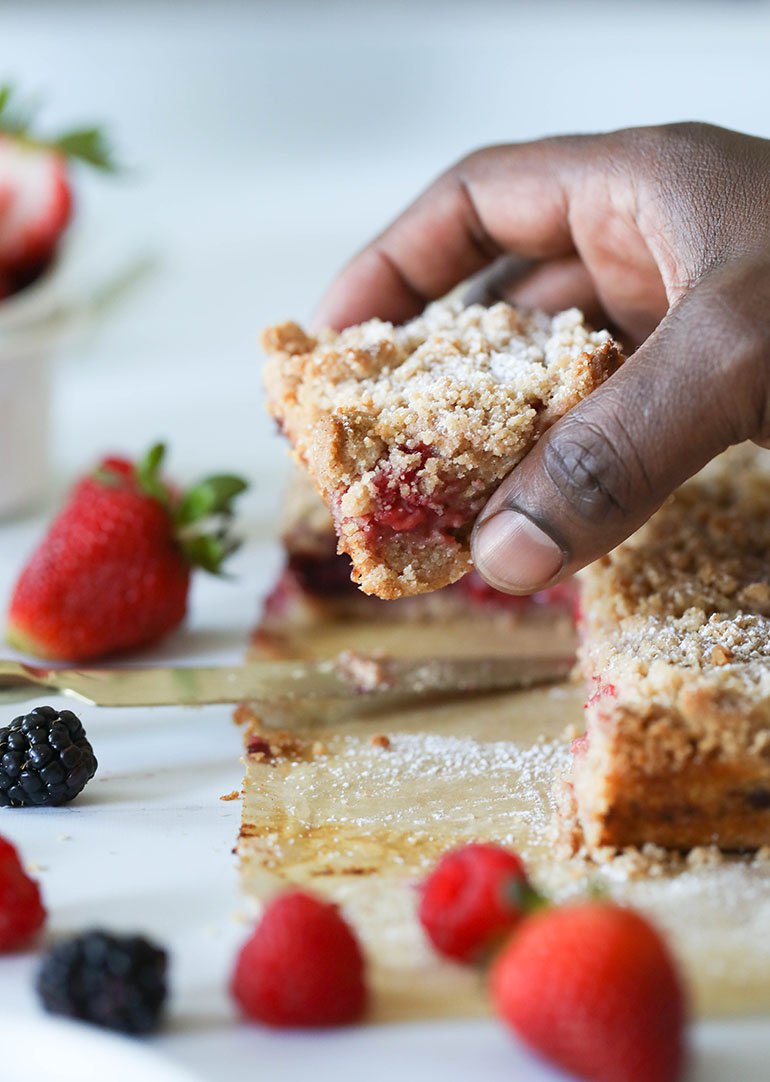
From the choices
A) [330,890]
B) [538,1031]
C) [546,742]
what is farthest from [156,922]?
[546,742]

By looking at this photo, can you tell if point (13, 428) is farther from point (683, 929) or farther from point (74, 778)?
point (683, 929)

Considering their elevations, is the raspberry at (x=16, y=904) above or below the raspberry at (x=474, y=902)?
below

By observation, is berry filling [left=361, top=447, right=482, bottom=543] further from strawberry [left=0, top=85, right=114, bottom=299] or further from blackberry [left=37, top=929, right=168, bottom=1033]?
strawberry [left=0, top=85, right=114, bottom=299]

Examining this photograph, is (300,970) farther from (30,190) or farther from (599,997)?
(30,190)

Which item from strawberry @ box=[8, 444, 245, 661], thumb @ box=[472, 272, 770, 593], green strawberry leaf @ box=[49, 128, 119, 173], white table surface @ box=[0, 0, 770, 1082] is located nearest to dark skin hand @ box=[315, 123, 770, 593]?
thumb @ box=[472, 272, 770, 593]

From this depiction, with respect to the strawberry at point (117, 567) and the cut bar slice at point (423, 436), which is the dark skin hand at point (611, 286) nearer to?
the cut bar slice at point (423, 436)

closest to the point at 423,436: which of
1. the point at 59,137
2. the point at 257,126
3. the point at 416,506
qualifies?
the point at 416,506

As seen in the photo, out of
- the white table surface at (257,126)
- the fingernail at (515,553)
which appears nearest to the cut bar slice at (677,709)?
the fingernail at (515,553)
